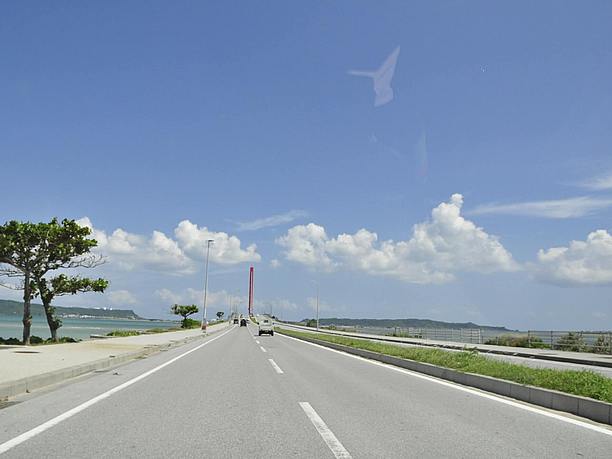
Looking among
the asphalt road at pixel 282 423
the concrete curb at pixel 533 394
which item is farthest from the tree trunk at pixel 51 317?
the concrete curb at pixel 533 394

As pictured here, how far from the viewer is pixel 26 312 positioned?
2945 centimetres

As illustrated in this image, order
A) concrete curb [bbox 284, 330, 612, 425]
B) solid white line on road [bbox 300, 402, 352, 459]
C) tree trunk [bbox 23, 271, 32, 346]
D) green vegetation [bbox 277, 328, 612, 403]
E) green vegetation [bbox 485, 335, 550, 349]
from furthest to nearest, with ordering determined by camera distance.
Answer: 1. green vegetation [bbox 485, 335, 550, 349]
2. tree trunk [bbox 23, 271, 32, 346]
3. green vegetation [bbox 277, 328, 612, 403]
4. concrete curb [bbox 284, 330, 612, 425]
5. solid white line on road [bbox 300, 402, 352, 459]

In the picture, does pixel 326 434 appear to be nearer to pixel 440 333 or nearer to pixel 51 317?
pixel 51 317

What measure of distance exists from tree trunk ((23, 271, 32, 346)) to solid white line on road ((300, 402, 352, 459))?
24.4 meters

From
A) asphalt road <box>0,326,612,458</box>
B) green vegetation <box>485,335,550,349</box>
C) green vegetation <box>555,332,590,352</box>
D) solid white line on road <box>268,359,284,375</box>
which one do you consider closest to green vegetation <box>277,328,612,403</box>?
asphalt road <box>0,326,612,458</box>

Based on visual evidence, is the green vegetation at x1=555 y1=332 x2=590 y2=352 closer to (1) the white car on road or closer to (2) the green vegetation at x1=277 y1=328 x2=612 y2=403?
(2) the green vegetation at x1=277 y1=328 x2=612 y2=403

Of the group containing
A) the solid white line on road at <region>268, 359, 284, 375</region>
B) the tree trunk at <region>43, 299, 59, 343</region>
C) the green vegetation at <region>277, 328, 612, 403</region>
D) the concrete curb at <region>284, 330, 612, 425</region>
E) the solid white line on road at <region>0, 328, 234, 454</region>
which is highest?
the tree trunk at <region>43, 299, 59, 343</region>

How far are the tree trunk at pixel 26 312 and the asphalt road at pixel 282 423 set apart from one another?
18.2 metres

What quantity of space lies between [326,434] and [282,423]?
1027mm

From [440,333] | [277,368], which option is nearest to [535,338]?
[440,333]

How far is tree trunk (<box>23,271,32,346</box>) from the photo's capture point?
2909 centimetres

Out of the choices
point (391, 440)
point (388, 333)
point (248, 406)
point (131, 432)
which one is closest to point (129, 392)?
point (248, 406)

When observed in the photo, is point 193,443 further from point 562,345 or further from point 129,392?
point 562,345

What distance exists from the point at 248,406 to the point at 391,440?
3.52 m
